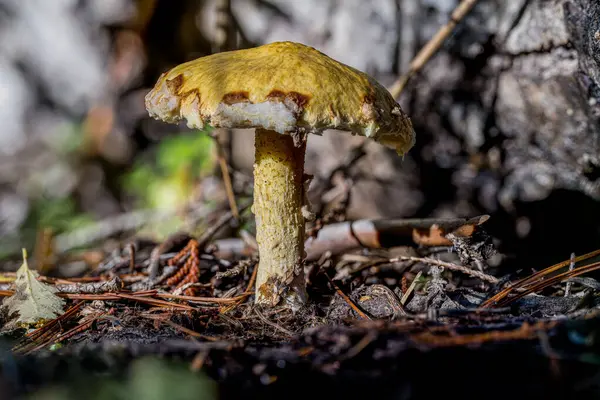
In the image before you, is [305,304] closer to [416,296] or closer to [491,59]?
[416,296]

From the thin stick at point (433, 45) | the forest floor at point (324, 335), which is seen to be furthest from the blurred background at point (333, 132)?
the forest floor at point (324, 335)

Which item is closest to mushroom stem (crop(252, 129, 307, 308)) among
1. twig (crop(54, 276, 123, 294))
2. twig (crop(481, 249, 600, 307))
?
twig (crop(54, 276, 123, 294))

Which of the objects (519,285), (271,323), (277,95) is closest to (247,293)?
(271,323)

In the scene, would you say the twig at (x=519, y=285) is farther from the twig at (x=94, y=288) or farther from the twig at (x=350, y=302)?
the twig at (x=94, y=288)

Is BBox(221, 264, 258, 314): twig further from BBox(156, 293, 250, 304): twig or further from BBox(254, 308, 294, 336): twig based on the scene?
BBox(254, 308, 294, 336): twig

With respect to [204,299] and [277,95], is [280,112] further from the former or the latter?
[204,299]

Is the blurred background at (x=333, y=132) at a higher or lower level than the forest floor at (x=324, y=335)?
higher

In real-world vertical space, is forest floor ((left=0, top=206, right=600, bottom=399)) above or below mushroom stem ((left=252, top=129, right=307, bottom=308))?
below
